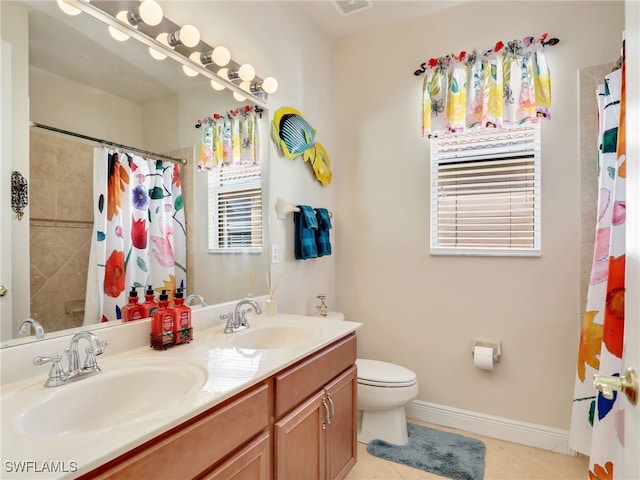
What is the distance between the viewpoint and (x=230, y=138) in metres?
1.88

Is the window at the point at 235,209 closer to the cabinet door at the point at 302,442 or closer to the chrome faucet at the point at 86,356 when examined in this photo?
the chrome faucet at the point at 86,356

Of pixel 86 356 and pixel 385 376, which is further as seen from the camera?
pixel 385 376

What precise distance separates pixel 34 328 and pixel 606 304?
2.16m

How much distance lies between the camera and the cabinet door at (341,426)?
158 cm

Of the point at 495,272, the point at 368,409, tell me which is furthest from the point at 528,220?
the point at 368,409

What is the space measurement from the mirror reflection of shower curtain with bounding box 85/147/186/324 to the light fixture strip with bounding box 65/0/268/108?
18.2 inches

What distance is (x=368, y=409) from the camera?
7.03 ft

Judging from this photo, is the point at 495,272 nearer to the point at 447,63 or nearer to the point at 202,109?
the point at 447,63

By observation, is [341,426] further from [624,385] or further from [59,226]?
[59,226]

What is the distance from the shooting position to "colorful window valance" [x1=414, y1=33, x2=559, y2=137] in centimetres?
210

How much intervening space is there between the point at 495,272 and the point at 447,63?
140 cm

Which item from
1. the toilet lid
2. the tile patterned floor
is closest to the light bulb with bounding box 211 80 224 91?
the toilet lid

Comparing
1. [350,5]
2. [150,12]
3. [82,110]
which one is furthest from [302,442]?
[350,5]

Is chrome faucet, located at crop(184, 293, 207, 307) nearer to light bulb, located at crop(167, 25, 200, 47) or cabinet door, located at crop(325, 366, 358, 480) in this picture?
cabinet door, located at crop(325, 366, 358, 480)
